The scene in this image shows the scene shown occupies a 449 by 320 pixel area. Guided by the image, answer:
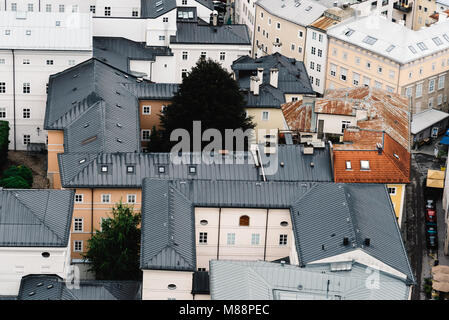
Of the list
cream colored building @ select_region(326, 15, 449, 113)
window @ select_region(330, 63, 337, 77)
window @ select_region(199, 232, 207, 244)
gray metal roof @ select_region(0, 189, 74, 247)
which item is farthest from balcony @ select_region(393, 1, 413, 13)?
gray metal roof @ select_region(0, 189, 74, 247)

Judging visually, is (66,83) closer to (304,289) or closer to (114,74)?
(114,74)

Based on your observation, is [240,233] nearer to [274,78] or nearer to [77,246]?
[77,246]

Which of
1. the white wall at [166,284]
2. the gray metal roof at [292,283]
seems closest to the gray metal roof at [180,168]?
the white wall at [166,284]

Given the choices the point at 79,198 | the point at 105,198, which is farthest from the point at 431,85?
the point at 79,198

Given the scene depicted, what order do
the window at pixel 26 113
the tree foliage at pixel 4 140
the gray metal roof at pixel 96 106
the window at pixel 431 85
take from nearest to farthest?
the gray metal roof at pixel 96 106 < the tree foliage at pixel 4 140 < the window at pixel 26 113 < the window at pixel 431 85

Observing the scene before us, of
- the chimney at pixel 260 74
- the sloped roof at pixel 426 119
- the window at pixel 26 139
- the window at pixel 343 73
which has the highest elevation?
the chimney at pixel 260 74

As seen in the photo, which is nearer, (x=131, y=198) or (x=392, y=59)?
(x=131, y=198)

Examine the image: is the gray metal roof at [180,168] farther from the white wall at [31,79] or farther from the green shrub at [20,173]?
the white wall at [31,79]
